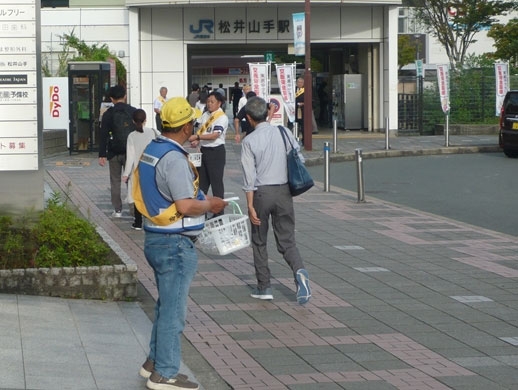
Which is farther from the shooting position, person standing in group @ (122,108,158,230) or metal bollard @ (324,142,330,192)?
metal bollard @ (324,142,330,192)

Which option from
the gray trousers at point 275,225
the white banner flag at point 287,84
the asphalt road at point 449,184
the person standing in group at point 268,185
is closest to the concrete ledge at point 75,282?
the gray trousers at point 275,225

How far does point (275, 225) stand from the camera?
9656mm

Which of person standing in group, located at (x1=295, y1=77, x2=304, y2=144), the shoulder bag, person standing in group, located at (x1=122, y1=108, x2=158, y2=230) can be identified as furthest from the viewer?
person standing in group, located at (x1=295, y1=77, x2=304, y2=144)

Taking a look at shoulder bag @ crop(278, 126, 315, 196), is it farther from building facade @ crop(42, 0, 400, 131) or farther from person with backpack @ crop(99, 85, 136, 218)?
building facade @ crop(42, 0, 400, 131)

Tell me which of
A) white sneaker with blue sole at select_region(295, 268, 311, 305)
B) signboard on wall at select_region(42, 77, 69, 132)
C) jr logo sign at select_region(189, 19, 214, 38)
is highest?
jr logo sign at select_region(189, 19, 214, 38)

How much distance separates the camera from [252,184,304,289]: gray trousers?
952cm

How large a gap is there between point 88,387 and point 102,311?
8.16 feet

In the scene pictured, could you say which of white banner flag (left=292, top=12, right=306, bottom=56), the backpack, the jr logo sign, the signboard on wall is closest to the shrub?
the backpack

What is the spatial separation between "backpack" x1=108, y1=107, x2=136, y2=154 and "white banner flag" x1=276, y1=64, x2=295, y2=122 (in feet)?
53.8

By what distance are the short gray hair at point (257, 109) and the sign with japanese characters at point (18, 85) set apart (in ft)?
10.5

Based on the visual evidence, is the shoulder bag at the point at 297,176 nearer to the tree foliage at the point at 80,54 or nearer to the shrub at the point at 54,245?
the shrub at the point at 54,245

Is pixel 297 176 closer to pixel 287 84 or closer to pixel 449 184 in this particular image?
pixel 449 184

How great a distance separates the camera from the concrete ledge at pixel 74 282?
31.2ft

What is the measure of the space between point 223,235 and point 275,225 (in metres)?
1.79
